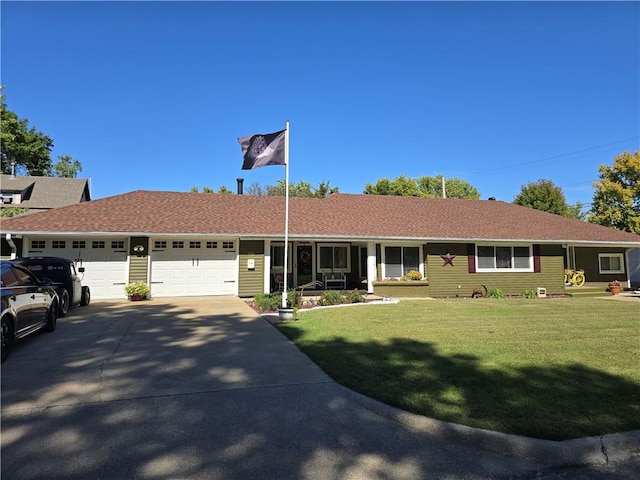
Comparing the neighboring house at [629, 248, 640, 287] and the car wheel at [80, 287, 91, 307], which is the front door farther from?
the neighboring house at [629, 248, 640, 287]

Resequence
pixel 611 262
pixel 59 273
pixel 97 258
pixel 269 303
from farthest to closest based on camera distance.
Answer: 1. pixel 611 262
2. pixel 97 258
3. pixel 269 303
4. pixel 59 273

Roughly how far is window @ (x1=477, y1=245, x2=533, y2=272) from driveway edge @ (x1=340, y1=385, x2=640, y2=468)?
16.1m

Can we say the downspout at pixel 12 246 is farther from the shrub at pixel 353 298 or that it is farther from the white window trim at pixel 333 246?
the white window trim at pixel 333 246

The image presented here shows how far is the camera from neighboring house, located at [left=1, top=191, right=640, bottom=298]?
1588 centimetres

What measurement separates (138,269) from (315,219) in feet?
26.1

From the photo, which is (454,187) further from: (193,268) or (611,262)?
(193,268)

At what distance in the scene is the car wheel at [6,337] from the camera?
20.3 feet

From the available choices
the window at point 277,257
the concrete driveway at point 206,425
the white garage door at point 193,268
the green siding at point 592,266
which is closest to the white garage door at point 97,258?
the white garage door at point 193,268

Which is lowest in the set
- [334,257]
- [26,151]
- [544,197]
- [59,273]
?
[59,273]

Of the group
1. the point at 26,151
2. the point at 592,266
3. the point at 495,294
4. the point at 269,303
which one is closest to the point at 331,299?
the point at 269,303

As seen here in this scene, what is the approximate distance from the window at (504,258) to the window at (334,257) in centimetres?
634

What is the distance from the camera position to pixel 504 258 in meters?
19.6

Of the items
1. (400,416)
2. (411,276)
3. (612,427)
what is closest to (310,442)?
(400,416)

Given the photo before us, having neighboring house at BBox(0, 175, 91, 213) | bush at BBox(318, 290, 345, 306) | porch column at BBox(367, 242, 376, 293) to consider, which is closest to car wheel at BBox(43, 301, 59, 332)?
bush at BBox(318, 290, 345, 306)
